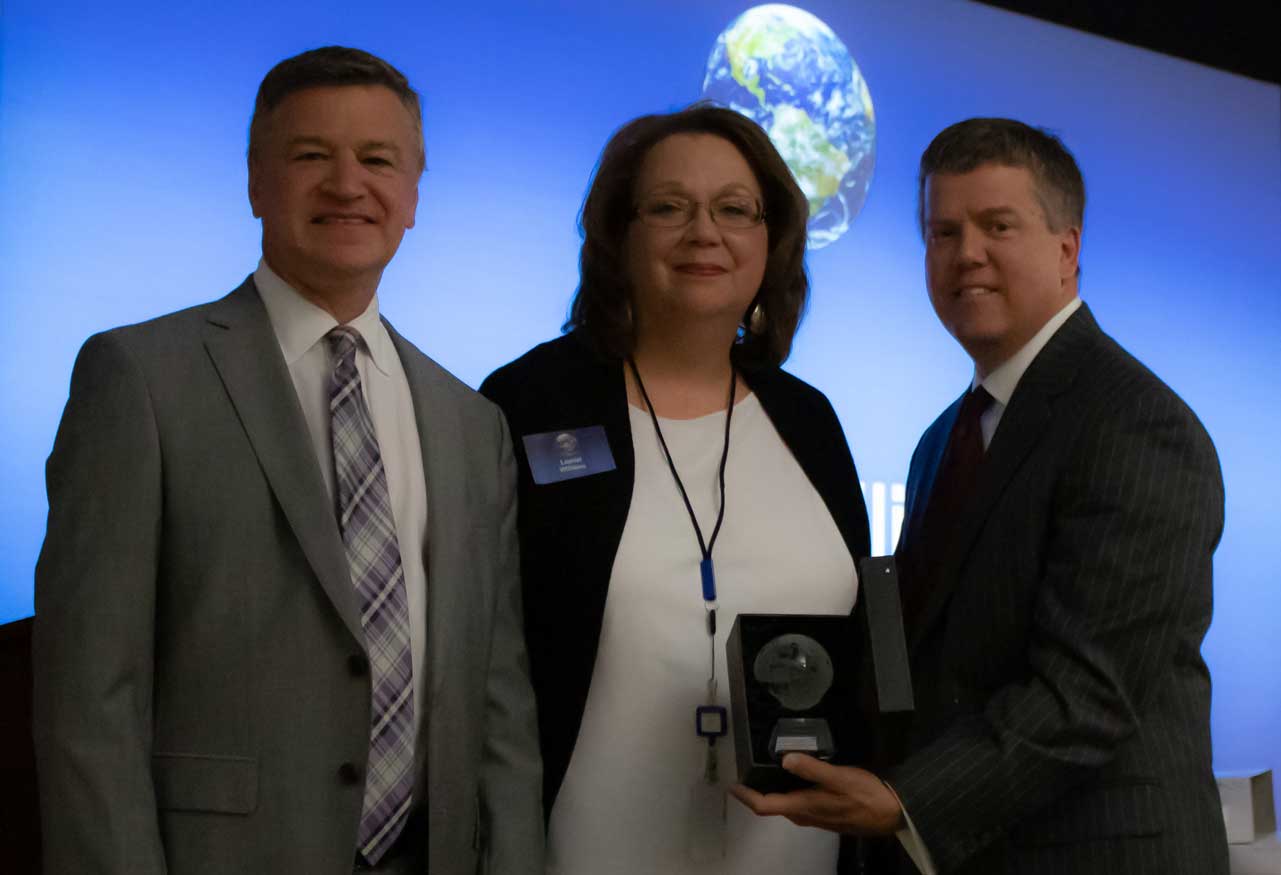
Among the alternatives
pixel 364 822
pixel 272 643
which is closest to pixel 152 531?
pixel 272 643

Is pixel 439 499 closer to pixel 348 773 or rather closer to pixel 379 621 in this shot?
pixel 379 621

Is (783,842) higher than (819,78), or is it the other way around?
(819,78)

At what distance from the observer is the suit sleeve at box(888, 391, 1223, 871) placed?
185cm

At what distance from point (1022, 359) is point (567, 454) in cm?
84

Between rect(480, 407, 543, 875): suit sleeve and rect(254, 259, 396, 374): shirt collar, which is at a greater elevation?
rect(254, 259, 396, 374): shirt collar

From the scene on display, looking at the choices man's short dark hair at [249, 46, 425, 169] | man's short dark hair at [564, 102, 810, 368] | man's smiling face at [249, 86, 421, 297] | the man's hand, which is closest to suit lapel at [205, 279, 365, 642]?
man's smiling face at [249, 86, 421, 297]

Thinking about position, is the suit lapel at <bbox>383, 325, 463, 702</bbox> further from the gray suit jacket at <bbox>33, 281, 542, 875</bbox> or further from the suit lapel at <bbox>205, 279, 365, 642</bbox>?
the suit lapel at <bbox>205, 279, 365, 642</bbox>

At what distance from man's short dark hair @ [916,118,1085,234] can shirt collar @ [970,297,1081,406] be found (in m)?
0.17

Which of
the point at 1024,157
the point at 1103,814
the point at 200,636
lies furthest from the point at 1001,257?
the point at 200,636

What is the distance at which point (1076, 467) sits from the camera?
1.93 m

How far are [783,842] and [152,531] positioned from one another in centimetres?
121

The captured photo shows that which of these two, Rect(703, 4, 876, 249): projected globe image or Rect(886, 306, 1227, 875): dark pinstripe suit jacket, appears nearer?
Rect(886, 306, 1227, 875): dark pinstripe suit jacket

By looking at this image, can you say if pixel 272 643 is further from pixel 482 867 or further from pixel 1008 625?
pixel 1008 625

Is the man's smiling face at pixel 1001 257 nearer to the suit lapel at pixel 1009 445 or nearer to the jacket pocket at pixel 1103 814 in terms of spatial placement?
the suit lapel at pixel 1009 445
